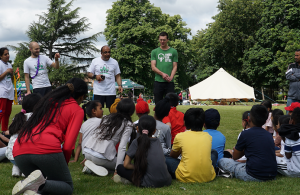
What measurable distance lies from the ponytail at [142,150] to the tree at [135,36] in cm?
3396

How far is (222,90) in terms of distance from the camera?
2997cm

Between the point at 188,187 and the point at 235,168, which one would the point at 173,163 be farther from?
the point at 235,168

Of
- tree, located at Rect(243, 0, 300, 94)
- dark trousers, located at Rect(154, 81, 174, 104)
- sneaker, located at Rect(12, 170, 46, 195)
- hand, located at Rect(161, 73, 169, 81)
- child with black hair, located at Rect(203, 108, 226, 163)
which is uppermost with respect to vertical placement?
tree, located at Rect(243, 0, 300, 94)

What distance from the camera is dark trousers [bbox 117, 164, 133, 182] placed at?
3987mm

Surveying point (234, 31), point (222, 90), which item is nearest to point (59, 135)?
point (222, 90)

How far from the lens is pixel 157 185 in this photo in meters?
3.87

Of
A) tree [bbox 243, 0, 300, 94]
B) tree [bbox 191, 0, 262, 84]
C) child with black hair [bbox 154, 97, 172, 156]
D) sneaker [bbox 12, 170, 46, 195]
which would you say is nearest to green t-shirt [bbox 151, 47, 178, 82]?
child with black hair [bbox 154, 97, 172, 156]

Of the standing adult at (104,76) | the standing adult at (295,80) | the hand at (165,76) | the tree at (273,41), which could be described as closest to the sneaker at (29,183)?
the standing adult at (104,76)

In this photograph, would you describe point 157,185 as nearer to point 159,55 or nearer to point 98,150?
point 98,150

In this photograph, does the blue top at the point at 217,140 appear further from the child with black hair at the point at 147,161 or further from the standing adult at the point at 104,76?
the standing adult at the point at 104,76

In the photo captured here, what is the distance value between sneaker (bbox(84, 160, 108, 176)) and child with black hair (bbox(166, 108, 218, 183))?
1.08 metres

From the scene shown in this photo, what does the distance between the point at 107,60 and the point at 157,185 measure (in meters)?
4.30

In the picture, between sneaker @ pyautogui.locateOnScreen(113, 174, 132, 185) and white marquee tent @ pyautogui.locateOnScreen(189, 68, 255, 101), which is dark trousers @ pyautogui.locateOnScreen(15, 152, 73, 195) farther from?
white marquee tent @ pyautogui.locateOnScreen(189, 68, 255, 101)

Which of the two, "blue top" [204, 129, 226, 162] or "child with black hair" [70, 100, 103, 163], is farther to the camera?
"child with black hair" [70, 100, 103, 163]
